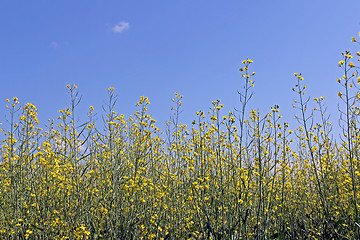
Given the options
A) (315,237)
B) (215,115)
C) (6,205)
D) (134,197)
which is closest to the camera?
(134,197)

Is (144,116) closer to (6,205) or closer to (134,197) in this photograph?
(134,197)

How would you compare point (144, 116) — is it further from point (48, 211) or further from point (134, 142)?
point (48, 211)

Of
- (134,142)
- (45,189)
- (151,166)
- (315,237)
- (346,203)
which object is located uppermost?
(134,142)

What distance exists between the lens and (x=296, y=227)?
5.37 metres

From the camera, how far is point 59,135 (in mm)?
4789

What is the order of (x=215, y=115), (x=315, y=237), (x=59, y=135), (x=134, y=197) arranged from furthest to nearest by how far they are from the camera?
(x=315, y=237), (x=59, y=135), (x=215, y=115), (x=134, y=197)

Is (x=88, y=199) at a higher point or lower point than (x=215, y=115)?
lower

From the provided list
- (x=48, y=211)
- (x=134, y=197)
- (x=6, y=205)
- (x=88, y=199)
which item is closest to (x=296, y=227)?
(x=134, y=197)

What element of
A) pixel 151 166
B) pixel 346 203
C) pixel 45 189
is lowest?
pixel 346 203

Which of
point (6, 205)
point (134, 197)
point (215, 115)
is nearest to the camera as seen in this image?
point (134, 197)

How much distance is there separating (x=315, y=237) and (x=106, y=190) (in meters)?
3.29

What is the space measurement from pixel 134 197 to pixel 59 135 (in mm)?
1655

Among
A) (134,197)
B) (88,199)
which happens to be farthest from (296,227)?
(88,199)

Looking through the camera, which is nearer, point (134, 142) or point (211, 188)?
point (211, 188)
